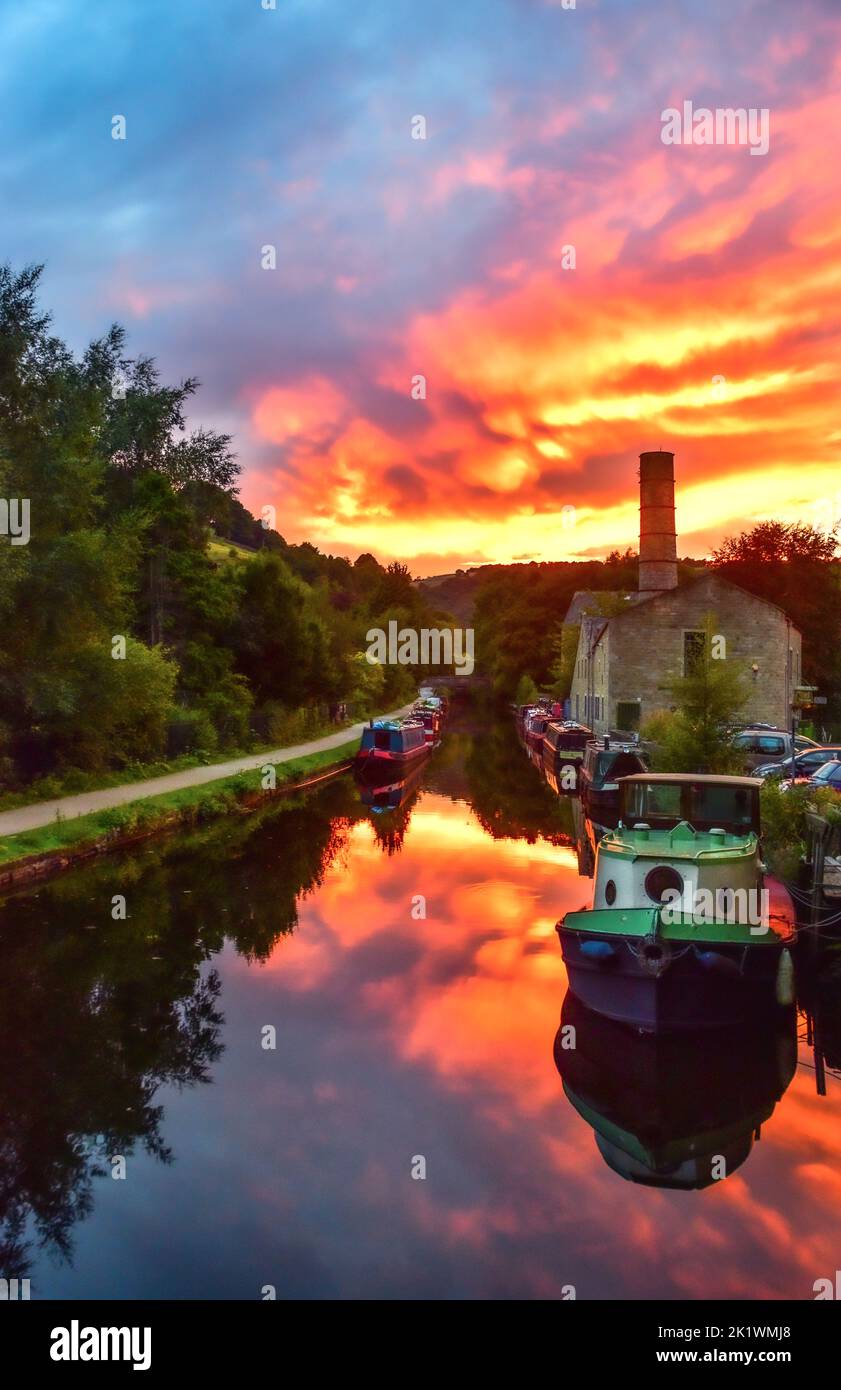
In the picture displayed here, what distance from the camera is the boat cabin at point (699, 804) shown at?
1415cm

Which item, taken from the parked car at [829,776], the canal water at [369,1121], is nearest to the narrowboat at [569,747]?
the parked car at [829,776]

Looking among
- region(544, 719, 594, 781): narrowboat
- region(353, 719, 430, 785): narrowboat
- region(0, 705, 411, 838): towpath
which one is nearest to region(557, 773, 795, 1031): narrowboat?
region(0, 705, 411, 838): towpath

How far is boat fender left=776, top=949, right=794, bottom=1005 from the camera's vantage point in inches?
483

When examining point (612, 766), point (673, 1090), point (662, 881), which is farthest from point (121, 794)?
point (673, 1090)

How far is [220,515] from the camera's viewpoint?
46.6 metres

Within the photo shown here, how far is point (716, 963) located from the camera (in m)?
11.2

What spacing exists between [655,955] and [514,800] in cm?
2312

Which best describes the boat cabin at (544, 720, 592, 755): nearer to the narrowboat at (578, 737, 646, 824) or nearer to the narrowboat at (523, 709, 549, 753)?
the narrowboat at (578, 737, 646, 824)

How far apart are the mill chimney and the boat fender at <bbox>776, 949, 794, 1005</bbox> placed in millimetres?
39512

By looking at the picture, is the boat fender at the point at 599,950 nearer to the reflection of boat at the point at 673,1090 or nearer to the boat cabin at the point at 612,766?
the reflection of boat at the point at 673,1090

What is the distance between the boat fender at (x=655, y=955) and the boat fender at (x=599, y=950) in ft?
1.31

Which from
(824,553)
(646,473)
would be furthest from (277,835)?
(824,553)
